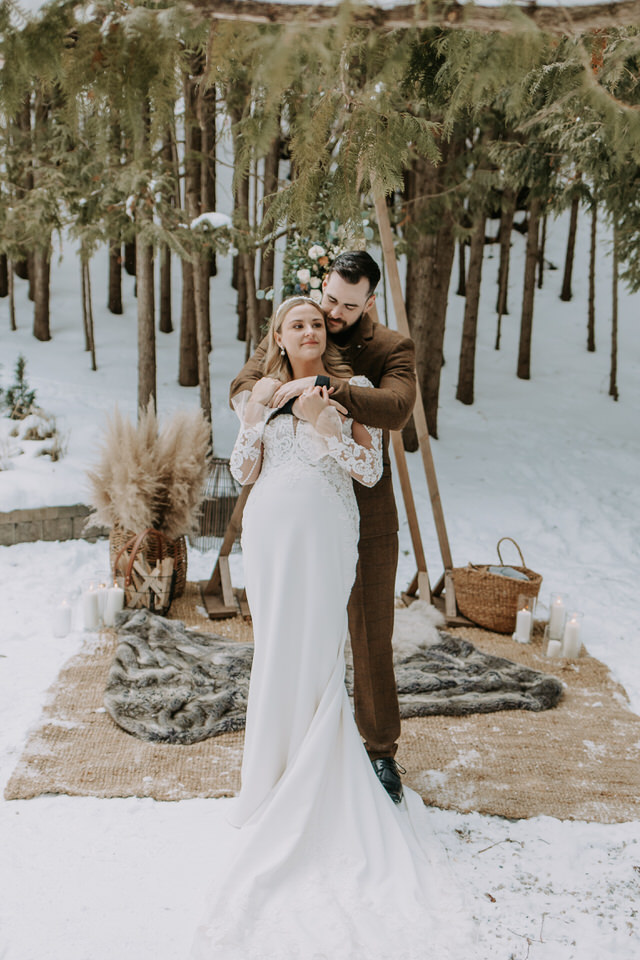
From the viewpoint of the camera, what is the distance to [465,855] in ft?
7.89

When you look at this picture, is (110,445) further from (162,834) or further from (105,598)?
(162,834)

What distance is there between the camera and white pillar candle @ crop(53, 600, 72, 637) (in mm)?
4133

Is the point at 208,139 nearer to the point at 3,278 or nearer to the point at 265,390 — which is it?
the point at 3,278

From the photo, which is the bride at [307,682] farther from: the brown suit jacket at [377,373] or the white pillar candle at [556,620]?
the white pillar candle at [556,620]

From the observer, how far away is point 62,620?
414cm

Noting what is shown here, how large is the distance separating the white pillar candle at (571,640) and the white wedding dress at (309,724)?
84.6 inches

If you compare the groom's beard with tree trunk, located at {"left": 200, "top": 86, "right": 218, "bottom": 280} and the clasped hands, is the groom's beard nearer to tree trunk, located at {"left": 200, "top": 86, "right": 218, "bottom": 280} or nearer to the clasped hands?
the clasped hands

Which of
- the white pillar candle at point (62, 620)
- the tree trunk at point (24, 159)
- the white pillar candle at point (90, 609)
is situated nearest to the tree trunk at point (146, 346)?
the tree trunk at point (24, 159)

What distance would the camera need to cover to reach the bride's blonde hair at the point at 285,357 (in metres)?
2.33

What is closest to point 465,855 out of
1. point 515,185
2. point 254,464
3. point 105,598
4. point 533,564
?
point 254,464

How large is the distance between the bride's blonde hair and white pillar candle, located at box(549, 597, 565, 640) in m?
2.61

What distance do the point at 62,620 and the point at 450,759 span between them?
7.44 ft

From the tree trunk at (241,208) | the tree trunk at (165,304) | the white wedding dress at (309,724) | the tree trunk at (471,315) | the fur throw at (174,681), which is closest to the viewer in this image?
the white wedding dress at (309,724)

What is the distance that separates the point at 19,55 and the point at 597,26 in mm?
1043
